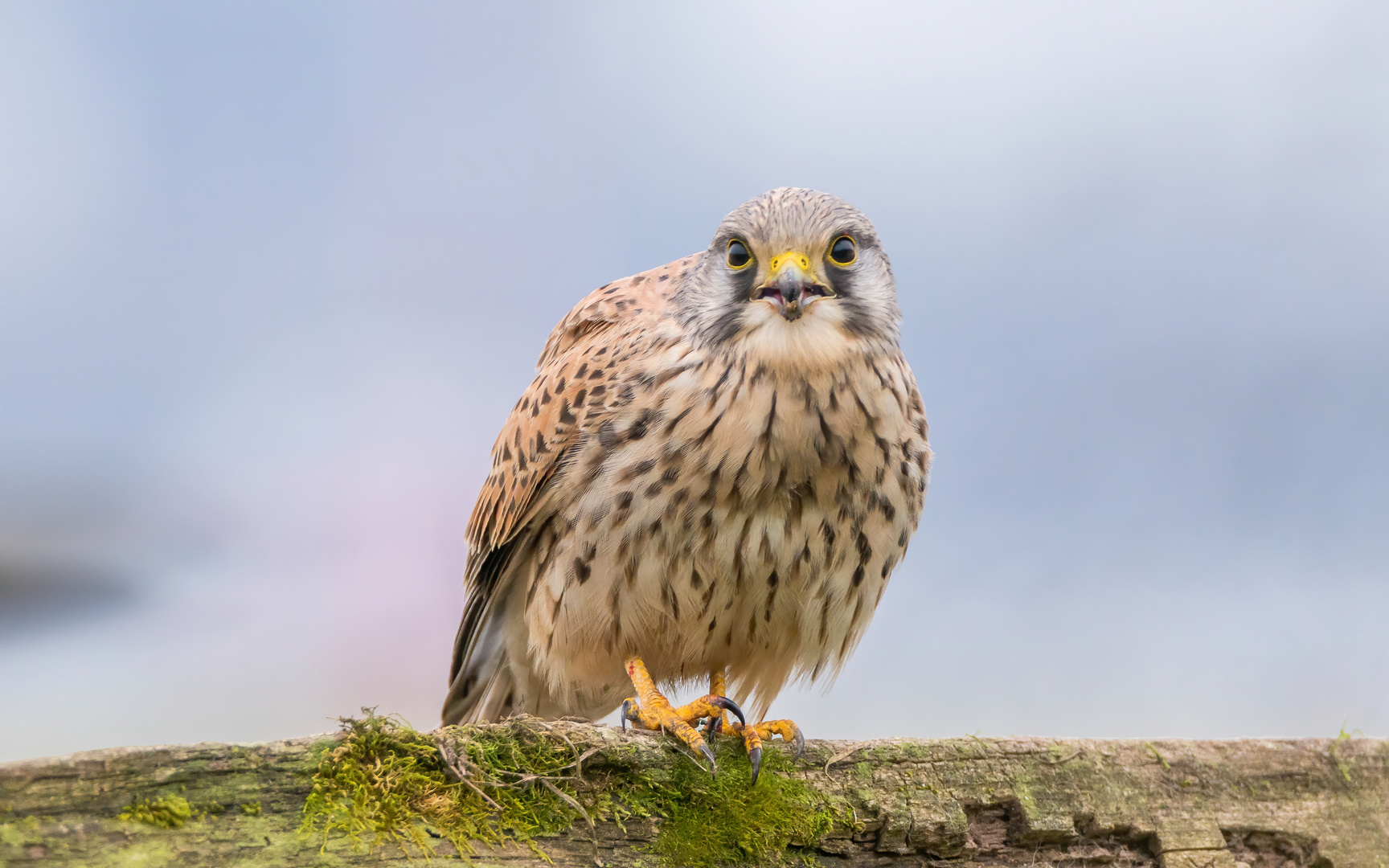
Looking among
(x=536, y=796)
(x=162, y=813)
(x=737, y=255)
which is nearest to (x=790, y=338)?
(x=737, y=255)

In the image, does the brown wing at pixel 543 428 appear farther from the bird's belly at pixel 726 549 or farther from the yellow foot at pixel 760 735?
the yellow foot at pixel 760 735

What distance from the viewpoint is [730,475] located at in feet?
7.47

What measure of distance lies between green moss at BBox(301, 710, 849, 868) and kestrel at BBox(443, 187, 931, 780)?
0.12 metres

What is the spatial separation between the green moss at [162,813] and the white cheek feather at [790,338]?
1.34 meters

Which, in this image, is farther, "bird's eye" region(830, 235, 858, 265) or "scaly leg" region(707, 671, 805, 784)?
"bird's eye" region(830, 235, 858, 265)

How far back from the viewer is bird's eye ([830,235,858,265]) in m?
2.35

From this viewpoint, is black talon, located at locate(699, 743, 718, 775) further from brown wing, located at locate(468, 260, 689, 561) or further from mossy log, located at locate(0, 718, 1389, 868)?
brown wing, located at locate(468, 260, 689, 561)

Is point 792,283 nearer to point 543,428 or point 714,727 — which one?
point 543,428

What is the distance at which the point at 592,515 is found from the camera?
7.93ft

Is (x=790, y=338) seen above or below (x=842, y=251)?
below

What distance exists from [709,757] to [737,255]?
105 cm

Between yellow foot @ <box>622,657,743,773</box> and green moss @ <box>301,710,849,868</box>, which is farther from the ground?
yellow foot @ <box>622,657,743,773</box>

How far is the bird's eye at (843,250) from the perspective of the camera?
2.35 metres

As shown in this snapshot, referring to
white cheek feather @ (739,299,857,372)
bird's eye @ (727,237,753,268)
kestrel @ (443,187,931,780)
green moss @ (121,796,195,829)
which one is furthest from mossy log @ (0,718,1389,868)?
bird's eye @ (727,237,753,268)
